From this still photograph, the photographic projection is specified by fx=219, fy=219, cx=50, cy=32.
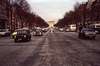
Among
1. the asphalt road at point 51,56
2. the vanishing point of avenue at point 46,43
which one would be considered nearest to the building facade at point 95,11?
the vanishing point of avenue at point 46,43

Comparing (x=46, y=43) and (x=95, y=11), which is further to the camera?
(x=95, y=11)

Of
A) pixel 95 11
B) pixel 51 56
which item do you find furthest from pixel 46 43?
pixel 95 11

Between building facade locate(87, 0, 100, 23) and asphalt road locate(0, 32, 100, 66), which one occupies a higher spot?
building facade locate(87, 0, 100, 23)

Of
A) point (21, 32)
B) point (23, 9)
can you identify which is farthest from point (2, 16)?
point (21, 32)

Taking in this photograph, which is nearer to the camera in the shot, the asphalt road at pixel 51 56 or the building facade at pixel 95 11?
the asphalt road at pixel 51 56

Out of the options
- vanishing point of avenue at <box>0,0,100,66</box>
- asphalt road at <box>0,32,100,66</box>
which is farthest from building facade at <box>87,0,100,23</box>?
asphalt road at <box>0,32,100,66</box>

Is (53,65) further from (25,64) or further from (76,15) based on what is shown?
(76,15)

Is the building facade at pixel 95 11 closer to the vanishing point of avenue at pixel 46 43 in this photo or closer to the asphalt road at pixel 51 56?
the vanishing point of avenue at pixel 46 43

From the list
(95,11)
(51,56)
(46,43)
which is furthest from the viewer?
(95,11)

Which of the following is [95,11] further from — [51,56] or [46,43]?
[51,56]

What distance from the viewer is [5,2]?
201 feet

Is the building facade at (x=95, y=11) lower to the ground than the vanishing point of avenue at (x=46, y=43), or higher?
higher

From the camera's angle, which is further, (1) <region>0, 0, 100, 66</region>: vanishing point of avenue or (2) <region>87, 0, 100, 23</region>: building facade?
(2) <region>87, 0, 100, 23</region>: building facade

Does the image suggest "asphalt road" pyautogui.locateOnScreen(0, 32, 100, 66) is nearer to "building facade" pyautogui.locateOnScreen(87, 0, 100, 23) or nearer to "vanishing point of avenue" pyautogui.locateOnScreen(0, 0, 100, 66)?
"vanishing point of avenue" pyautogui.locateOnScreen(0, 0, 100, 66)
